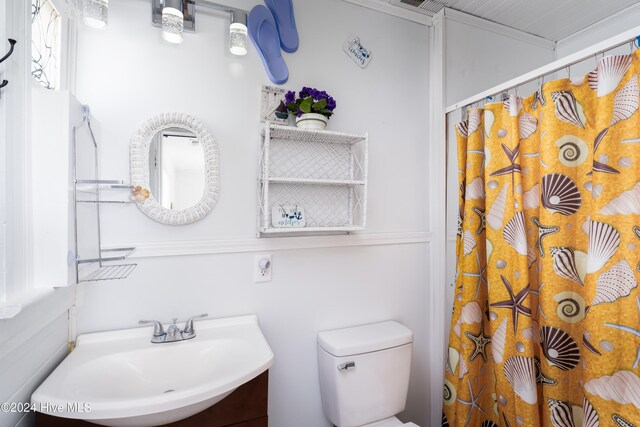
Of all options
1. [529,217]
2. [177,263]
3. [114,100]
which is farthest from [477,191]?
[114,100]

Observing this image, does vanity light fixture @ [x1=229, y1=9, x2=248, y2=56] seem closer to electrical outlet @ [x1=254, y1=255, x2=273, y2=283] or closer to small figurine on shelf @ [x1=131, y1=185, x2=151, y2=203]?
small figurine on shelf @ [x1=131, y1=185, x2=151, y2=203]

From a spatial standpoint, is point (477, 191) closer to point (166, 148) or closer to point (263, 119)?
point (263, 119)

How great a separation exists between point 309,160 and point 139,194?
29.3 inches

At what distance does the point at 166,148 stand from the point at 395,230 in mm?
1189

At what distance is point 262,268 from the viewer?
144 centimetres

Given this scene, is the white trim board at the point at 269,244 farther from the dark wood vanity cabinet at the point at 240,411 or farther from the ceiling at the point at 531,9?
the ceiling at the point at 531,9

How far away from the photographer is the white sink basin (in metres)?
0.84

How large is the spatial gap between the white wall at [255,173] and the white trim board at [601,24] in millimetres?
1028

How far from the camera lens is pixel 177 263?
1.32 metres

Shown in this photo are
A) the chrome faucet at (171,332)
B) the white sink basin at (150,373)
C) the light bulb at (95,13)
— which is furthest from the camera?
the chrome faucet at (171,332)

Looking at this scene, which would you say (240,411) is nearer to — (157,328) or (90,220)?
(157,328)

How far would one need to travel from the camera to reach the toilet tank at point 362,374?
139 centimetres

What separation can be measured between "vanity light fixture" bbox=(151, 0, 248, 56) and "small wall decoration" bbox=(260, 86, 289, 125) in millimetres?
183

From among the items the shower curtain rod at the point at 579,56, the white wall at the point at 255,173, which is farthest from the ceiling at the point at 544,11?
the shower curtain rod at the point at 579,56
